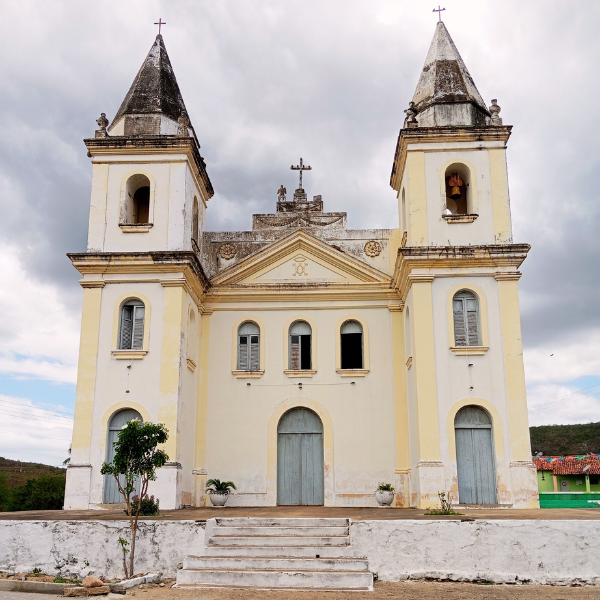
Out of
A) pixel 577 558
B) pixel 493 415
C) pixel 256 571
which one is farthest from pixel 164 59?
pixel 577 558

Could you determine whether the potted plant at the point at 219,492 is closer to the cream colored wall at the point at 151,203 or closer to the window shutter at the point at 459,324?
the cream colored wall at the point at 151,203

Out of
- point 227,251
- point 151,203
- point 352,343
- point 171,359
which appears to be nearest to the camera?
point 171,359

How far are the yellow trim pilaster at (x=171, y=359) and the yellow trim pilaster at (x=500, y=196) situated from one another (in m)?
8.16

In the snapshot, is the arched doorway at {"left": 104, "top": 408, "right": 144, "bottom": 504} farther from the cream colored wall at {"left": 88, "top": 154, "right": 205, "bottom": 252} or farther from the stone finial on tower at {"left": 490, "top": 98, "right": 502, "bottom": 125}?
the stone finial on tower at {"left": 490, "top": 98, "right": 502, "bottom": 125}

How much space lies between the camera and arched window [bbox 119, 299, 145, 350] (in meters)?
17.6

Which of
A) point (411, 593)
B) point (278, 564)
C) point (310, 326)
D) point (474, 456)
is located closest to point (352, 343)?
point (310, 326)

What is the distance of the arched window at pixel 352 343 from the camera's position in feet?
63.9

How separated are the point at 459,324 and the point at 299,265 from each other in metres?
5.14

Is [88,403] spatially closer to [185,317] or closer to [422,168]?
[185,317]

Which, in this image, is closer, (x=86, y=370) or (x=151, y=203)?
(x=86, y=370)

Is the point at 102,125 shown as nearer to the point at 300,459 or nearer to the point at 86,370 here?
the point at 86,370

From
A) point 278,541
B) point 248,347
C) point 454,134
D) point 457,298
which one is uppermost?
point 454,134

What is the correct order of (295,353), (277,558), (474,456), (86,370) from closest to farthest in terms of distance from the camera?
(277,558) < (474,456) < (86,370) < (295,353)

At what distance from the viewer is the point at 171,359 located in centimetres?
1703
